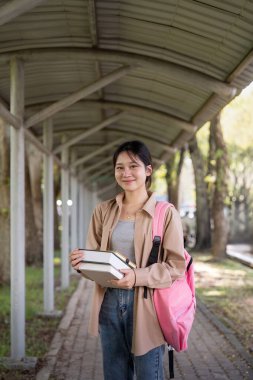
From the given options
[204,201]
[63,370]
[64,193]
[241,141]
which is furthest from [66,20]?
[241,141]

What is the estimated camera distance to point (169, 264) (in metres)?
3.63

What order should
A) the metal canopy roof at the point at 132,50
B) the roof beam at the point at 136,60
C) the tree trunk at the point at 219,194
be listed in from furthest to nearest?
1. the tree trunk at the point at 219,194
2. the roof beam at the point at 136,60
3. the metal canopy roof at the point at 132,50

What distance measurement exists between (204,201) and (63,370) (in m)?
19.0

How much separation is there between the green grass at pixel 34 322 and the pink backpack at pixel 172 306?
4309 mm

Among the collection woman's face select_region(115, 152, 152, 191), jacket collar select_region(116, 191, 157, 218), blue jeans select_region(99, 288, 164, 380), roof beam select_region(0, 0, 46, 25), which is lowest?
blue jeans select_region(99, 288, 164, 380)

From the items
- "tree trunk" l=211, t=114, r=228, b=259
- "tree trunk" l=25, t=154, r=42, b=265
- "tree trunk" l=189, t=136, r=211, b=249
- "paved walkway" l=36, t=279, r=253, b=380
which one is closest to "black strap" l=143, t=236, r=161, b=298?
"paved walkway" l=36, t=279, r=253, b=380

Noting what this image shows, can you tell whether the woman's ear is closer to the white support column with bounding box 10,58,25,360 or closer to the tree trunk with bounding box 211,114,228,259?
the white support column with bounding box 10,58,25,360

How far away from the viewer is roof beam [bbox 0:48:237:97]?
6500 mm

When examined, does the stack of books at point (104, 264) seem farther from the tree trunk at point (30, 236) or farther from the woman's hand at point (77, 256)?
the tree trunk at point (30, 236)

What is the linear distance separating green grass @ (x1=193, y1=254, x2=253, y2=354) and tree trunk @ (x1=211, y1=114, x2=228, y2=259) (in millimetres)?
518

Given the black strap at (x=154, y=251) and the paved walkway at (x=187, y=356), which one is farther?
the paved walkway at (x=187, y=356)

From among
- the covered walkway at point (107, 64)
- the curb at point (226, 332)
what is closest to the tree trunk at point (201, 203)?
the curb at point (226, 332)

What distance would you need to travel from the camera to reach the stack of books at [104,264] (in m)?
3.38

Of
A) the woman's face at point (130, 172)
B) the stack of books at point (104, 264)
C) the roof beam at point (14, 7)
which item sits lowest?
the stack of books at point (104, 264)
